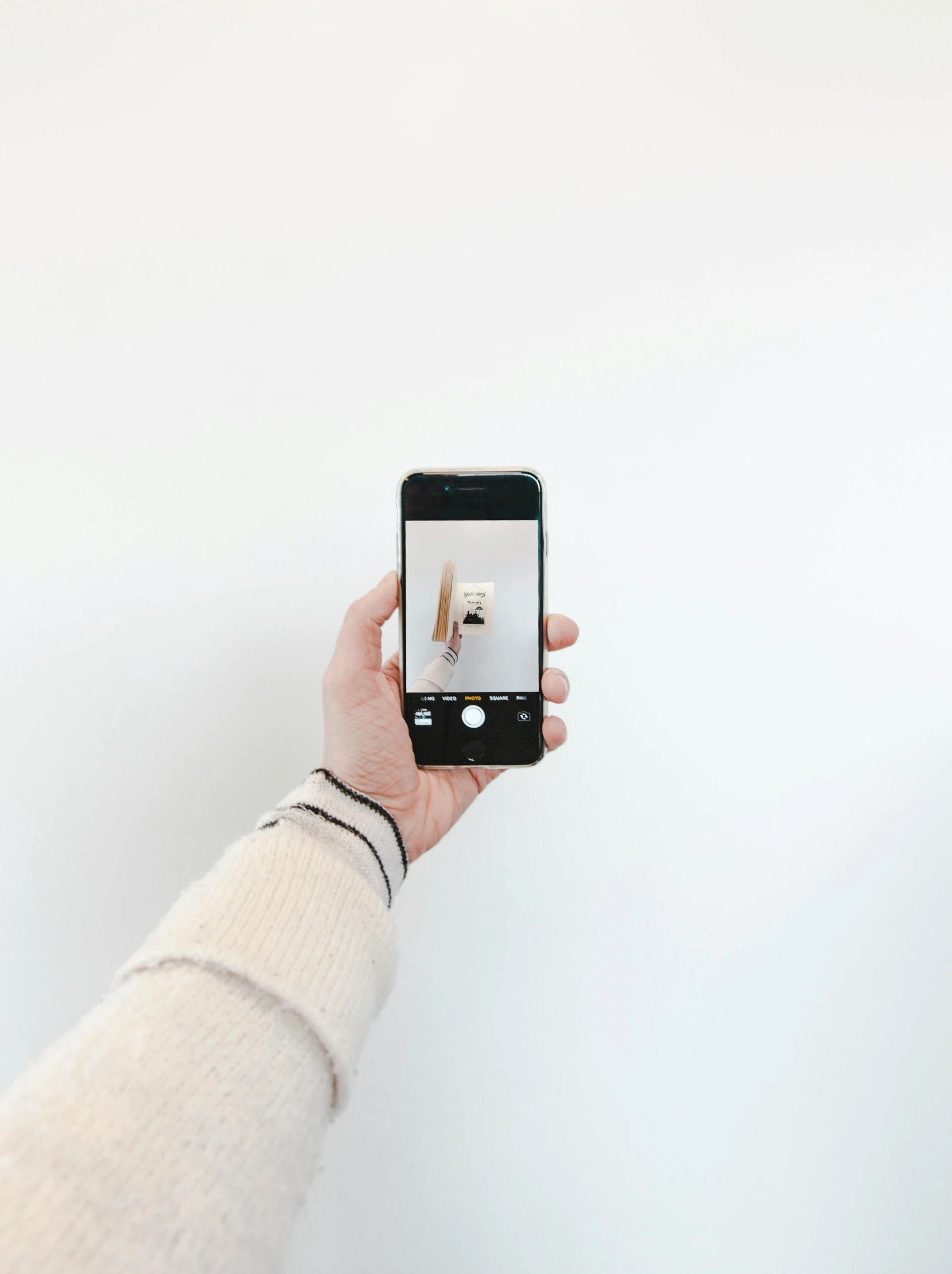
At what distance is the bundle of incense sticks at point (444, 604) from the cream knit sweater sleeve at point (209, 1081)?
0.65 ft

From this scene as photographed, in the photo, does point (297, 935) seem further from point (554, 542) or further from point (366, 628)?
point (554, 542)

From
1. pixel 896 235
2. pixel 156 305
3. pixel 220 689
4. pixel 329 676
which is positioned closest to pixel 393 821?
pixel 329 676

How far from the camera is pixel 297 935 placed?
388mm

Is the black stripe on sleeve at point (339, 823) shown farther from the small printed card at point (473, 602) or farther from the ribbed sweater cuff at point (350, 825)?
the small printed card at point (473, 602)

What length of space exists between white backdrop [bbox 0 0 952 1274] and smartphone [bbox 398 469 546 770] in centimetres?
8

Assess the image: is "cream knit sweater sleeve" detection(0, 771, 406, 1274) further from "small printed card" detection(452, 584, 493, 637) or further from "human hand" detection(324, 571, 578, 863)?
"small printed card" detection(452, 584, 493, 637)

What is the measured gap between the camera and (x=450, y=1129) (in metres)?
0.68

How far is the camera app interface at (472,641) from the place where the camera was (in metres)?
0.57

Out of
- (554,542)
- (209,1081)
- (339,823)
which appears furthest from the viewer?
(554,542)

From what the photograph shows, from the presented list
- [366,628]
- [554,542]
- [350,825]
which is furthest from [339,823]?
[554,542]

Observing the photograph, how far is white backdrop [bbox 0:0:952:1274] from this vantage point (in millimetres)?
603

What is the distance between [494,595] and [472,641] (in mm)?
43

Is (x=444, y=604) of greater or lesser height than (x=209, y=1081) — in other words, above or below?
above

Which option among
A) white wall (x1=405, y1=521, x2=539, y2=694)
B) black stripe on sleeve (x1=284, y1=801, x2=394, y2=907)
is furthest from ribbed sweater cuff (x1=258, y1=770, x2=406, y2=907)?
white wall (x1=405, y1=521, x2=539, y2=694)
